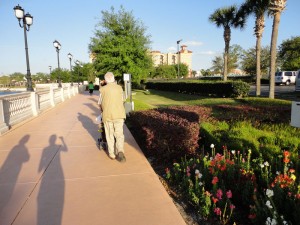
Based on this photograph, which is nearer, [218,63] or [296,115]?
[296,115]

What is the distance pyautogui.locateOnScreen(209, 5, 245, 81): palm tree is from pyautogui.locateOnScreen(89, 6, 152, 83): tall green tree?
9.19m

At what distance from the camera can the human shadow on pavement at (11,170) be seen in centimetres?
368

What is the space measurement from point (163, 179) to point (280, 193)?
190cm

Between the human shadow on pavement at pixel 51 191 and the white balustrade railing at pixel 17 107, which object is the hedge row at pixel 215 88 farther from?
the human shadow on pavement at pixel 51 191

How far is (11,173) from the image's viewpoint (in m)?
4.59

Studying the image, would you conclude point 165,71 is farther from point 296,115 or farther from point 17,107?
point 296,115

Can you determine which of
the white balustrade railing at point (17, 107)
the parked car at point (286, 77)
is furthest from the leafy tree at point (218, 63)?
the white balustrade railing at point (17, 107)

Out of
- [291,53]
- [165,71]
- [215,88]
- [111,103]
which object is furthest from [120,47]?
[165,71]

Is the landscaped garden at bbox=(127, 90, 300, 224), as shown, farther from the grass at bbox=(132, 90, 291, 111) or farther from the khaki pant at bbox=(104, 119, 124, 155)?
the grass at bbox=(132, 90, 291, 111)

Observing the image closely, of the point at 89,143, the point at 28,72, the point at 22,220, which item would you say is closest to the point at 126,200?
the point at 22,220

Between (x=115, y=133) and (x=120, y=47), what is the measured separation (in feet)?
63.3

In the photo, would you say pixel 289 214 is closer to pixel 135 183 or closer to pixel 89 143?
pixel 135 183

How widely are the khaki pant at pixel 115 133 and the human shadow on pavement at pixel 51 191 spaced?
104cm

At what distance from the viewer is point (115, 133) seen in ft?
17.0
